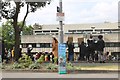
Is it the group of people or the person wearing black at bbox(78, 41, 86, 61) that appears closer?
the group of people

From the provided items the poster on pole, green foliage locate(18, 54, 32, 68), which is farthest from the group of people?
the poster on pole

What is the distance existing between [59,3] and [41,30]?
3241 inches

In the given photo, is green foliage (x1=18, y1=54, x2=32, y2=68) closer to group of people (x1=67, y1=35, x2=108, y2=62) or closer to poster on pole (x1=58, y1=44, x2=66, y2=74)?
poster on pole (x1=58, y1=44, x2=66, y2=74)

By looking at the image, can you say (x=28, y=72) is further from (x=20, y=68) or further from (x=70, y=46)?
(x=70, y=46)

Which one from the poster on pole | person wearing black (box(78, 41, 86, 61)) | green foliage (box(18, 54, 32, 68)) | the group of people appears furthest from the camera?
person wearing black (box(78, 41, 86, 61))

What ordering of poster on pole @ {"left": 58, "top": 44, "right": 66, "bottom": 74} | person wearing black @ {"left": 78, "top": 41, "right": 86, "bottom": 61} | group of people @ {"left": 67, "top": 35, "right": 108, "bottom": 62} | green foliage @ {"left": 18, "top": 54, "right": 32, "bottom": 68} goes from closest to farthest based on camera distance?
poster on pole @ {"left": 58, "top": 44, "right": 66, "bottom": 74} < green foliage @ {"left": 18, "top": 54, "right": 32, "bottom": 68} < group of people @ {"left": 67, "top": 35, "right": 108, "bottom": 62} < person wearing black @ {"left": 78, "top": 41, "right": 86, "bottom": 61}

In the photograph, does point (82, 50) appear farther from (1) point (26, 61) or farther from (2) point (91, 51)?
(1) point (26, 61)

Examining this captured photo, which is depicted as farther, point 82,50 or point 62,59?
point 82,50

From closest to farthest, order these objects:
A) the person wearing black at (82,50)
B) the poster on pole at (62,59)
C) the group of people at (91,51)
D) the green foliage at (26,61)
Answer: the poster on pole at (62,59)
the green foliage at (26,61)
the group of people at (91,51)
the person wearing black at (82,50)

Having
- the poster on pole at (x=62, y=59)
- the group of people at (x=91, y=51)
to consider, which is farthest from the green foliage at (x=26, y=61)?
the group of people at (x=91, y=51)

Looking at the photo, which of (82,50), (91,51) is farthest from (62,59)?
(82,50)

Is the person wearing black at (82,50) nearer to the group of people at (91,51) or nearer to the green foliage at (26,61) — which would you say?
the group of people at (91,51)

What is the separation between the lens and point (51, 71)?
18.7 meters

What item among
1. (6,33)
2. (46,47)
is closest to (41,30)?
(6,33)
